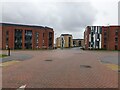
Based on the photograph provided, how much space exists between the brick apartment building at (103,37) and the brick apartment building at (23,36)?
23653 mm

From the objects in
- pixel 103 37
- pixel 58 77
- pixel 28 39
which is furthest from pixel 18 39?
pixel 58 77

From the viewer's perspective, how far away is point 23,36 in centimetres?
7488

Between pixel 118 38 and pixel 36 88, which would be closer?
pixel 36 88

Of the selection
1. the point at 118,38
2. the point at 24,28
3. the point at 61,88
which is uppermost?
the point at 24,28

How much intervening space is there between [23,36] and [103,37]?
3878cm

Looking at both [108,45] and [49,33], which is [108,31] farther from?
[49,33]

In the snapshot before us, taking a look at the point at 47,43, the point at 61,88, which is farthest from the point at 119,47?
the point at 61,88

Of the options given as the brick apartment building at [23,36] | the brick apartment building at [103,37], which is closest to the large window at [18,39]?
the brick apartment building at [23,36]

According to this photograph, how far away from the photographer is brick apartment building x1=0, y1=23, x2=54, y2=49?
71.6 metres

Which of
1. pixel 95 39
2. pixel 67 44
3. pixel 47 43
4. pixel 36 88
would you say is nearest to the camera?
pixel 36 88

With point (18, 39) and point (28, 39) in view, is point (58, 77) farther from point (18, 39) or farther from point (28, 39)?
point (28, 39)

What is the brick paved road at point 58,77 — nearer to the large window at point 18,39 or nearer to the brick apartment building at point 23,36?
the brick apartment building at point 23,36

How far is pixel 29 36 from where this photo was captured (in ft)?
251

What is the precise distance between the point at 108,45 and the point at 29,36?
127 ft
